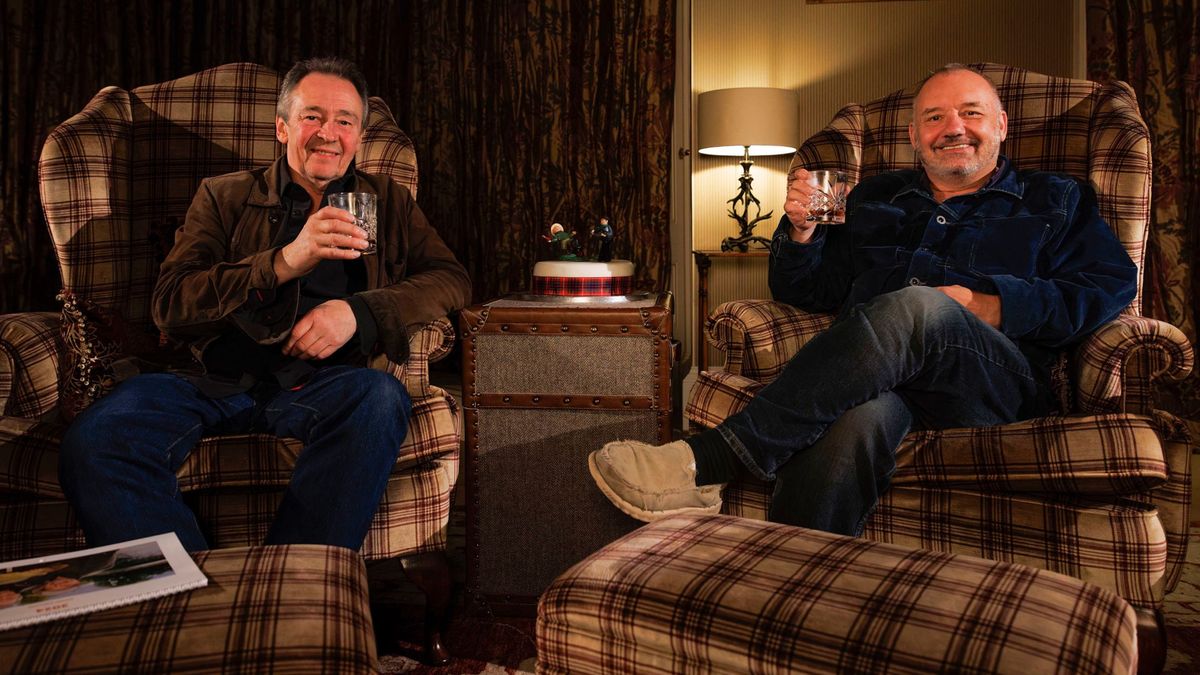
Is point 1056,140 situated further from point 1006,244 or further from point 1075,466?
point 1075,466

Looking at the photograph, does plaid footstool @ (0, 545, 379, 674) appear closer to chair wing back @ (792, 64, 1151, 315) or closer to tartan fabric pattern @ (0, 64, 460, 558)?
tartan fabric pattern @ (0, 64, 460, 558)

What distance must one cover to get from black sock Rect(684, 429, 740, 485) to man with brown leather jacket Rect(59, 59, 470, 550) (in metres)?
0.54

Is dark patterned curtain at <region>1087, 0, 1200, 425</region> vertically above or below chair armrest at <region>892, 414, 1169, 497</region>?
above

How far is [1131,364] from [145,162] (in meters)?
2.18

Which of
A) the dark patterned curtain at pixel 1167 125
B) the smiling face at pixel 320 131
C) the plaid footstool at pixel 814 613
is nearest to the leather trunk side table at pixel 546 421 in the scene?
the smiling face at pixel 320 131

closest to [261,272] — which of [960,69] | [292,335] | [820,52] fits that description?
[292,335]

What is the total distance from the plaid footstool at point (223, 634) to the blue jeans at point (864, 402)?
32.8 inches

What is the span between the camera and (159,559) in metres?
1.18

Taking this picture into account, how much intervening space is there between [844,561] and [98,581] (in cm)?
87

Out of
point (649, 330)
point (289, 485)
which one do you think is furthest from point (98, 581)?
point (649, 330)

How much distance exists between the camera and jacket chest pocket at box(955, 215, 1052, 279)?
203cm

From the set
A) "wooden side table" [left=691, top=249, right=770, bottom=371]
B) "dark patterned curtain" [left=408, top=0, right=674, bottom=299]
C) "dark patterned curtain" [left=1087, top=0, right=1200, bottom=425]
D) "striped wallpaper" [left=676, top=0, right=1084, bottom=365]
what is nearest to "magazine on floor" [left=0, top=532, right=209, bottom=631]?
"wooden side table" [left=691, top=249, right=770, bottom=371]

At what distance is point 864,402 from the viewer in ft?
5.63

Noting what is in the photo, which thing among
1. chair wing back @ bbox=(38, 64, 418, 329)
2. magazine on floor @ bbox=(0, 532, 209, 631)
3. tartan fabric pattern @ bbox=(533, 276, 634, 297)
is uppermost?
chair wing back @ bbox=(38, 64, 418, 329)
